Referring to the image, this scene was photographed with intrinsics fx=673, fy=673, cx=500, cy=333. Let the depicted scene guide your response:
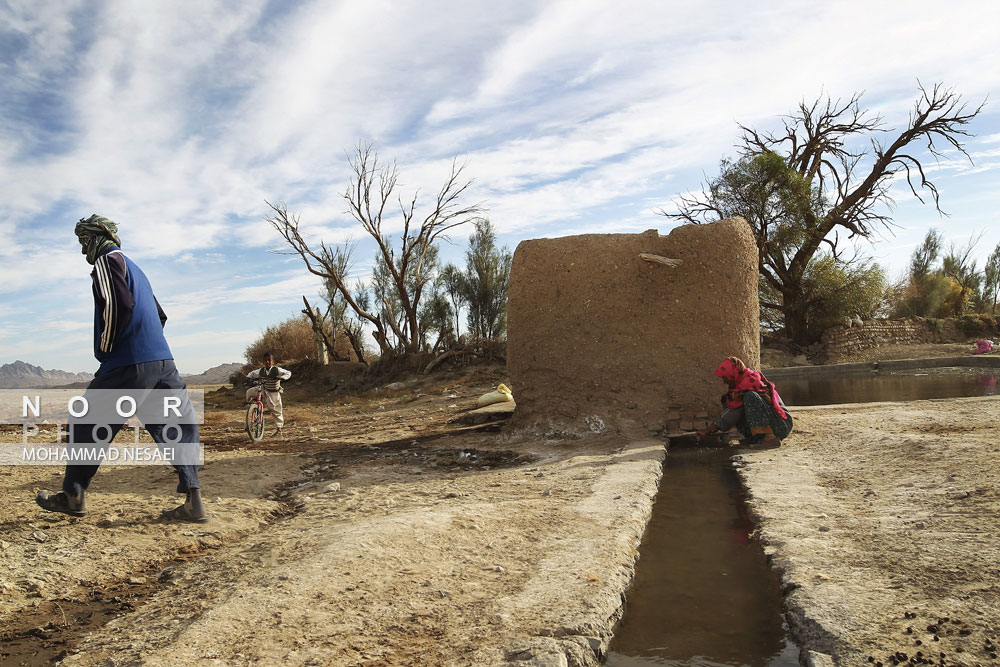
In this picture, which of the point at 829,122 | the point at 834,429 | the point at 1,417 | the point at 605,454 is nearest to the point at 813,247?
the point at 829,122

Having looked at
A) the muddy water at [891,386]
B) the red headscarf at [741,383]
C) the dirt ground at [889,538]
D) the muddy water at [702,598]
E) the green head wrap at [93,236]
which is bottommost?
the muddy water at [702,598]

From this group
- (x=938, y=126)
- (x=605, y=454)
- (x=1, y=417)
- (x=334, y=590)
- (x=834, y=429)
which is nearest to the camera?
(x=334, y=590)

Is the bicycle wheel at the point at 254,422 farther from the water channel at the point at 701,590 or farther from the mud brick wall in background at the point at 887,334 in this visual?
the mud brick wall in background at the point at 887,334

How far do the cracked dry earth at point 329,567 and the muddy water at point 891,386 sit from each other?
25.6 ft

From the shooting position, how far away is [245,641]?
8.02 feet

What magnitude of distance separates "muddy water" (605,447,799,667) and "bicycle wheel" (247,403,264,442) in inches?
→ 221

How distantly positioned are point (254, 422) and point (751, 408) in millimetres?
5936

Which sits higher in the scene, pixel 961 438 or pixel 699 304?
pixel 699 304

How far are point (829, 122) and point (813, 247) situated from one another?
435cm

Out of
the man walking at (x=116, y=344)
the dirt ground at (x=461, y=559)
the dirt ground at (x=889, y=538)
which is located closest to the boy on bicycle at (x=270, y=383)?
the dirt ground at (x=461, y=559)

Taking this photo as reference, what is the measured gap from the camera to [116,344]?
3.76 meters

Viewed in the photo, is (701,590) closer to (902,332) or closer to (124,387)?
(124,387)

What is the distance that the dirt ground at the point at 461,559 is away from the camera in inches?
95.9

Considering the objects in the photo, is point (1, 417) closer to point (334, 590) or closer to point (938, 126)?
point (334, 590)
